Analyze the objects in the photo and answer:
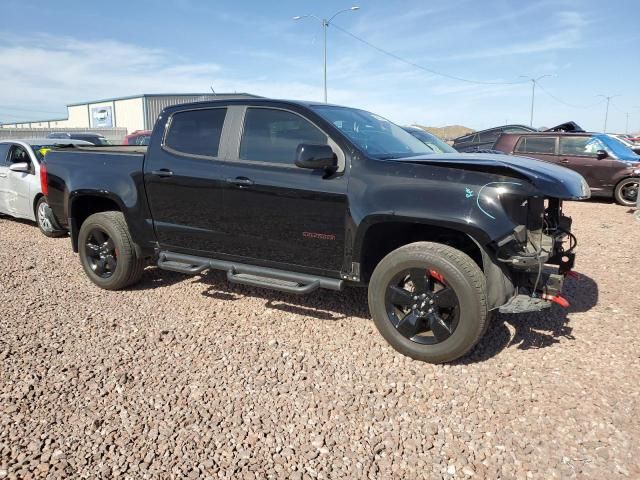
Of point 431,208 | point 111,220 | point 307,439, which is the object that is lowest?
point 307,439

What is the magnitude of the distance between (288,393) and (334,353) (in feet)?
2.17

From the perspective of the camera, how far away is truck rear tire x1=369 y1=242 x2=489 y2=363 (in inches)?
130

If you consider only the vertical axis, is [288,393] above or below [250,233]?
below

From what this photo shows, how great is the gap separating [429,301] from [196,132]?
2.62 m

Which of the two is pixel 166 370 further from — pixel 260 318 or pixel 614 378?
pixel 614 378

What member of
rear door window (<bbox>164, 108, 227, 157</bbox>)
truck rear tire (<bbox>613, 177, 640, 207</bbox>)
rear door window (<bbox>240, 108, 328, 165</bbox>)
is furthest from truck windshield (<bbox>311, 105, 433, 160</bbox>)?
truck rear tire (<bbox>613, 177, 640, 207</bbox>)

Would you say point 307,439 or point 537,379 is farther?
point 537,379

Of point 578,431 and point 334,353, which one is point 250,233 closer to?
point 334,353

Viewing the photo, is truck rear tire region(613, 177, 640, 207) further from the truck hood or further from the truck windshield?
the truck hood

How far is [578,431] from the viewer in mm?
2752

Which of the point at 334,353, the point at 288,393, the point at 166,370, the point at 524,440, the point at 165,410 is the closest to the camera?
the point at 524,440

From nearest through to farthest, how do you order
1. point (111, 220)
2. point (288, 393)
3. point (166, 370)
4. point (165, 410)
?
point (165, 410)
point (288, 393)
point (166, 370)
point (111, 220)

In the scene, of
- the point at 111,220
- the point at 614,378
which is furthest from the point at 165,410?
the point at 614,378

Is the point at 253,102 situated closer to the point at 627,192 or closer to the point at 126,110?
the point at 627,192
